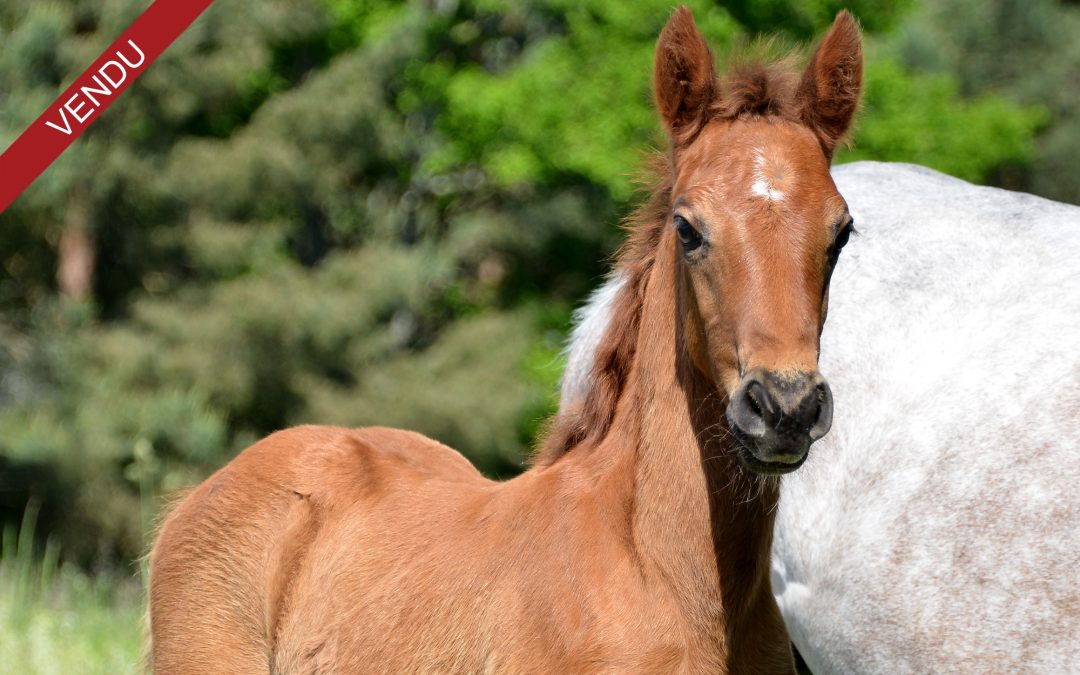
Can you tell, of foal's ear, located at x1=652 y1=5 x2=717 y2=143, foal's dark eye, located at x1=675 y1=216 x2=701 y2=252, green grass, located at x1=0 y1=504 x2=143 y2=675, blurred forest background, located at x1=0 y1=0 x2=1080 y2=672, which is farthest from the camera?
blurred forest background, located at x1=0 y1=0 x2=1080 y2=672

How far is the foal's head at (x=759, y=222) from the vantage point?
8.43 feet

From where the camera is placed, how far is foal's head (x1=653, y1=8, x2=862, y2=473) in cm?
257

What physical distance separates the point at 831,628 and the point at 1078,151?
21584 millimetres

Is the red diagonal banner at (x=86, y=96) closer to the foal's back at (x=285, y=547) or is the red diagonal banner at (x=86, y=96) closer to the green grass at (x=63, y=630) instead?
the green grass at (x=63, y=630)

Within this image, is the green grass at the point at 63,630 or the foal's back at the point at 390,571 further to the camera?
the green grass at the point at 63,630

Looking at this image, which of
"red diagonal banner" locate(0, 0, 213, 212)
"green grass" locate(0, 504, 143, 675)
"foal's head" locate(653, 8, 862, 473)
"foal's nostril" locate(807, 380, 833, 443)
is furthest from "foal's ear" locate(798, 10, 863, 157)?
"red diagonal banner" locate(0, 0, 213, 212)

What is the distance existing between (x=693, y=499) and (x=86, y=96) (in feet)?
35.9

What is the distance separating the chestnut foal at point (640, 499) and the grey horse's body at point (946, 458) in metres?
0.81

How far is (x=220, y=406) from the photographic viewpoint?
57.9 ft

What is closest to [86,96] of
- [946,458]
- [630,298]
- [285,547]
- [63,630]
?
[63,630]

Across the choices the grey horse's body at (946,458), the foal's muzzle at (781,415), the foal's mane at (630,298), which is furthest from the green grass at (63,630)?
the foal's muzzle at (781,415)

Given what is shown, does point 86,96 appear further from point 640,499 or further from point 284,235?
point 640,499

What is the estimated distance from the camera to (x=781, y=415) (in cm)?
252

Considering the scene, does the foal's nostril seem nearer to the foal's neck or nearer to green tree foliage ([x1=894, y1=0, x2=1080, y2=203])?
the foal's neck
